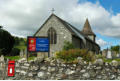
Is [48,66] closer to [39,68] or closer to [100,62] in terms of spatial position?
[39,68]

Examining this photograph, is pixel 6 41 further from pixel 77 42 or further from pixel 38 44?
pixel 38 44

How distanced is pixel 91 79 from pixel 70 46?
22685mm

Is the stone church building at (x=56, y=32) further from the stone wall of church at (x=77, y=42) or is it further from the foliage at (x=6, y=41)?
the foliage at (x=6, y=41)

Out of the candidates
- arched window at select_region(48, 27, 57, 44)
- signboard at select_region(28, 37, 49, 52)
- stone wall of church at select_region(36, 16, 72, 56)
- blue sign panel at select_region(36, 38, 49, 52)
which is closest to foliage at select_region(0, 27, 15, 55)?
arched window at select_region(48, 27, 57, 44)

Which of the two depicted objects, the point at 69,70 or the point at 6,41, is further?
the point at 6,41

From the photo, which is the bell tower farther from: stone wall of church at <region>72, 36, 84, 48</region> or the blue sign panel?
the blue sign panel

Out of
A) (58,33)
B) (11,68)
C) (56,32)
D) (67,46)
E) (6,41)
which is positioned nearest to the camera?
(11,68)

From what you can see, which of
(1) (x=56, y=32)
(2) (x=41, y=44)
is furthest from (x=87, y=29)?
(2) (x=41, y=44)

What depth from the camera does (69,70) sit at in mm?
8211

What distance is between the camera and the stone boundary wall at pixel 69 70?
8086 mm

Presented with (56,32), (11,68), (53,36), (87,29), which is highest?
(87,29)

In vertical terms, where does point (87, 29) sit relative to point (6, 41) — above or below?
above

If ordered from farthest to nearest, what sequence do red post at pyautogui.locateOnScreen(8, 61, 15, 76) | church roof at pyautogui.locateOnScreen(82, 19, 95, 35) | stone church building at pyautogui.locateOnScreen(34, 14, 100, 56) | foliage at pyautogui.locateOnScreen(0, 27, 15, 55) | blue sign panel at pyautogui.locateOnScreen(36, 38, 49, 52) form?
1. church roof at pyautogui.locateOnScreen(82, 19, 95, 35)
2. foliage at pyautogui.locateOnScreen(0, 27, 15, 55)
3. stone church building at pyautogui.locateOnScreen(34, 14, 100, 56)
4. blue sign panel at pyautogui.locateOnScreen(36, 38, 49, 52)
5. red post at pyautogui.locateOnScreen(8, 61, 15, 76)

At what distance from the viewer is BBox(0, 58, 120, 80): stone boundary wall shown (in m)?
8.09
